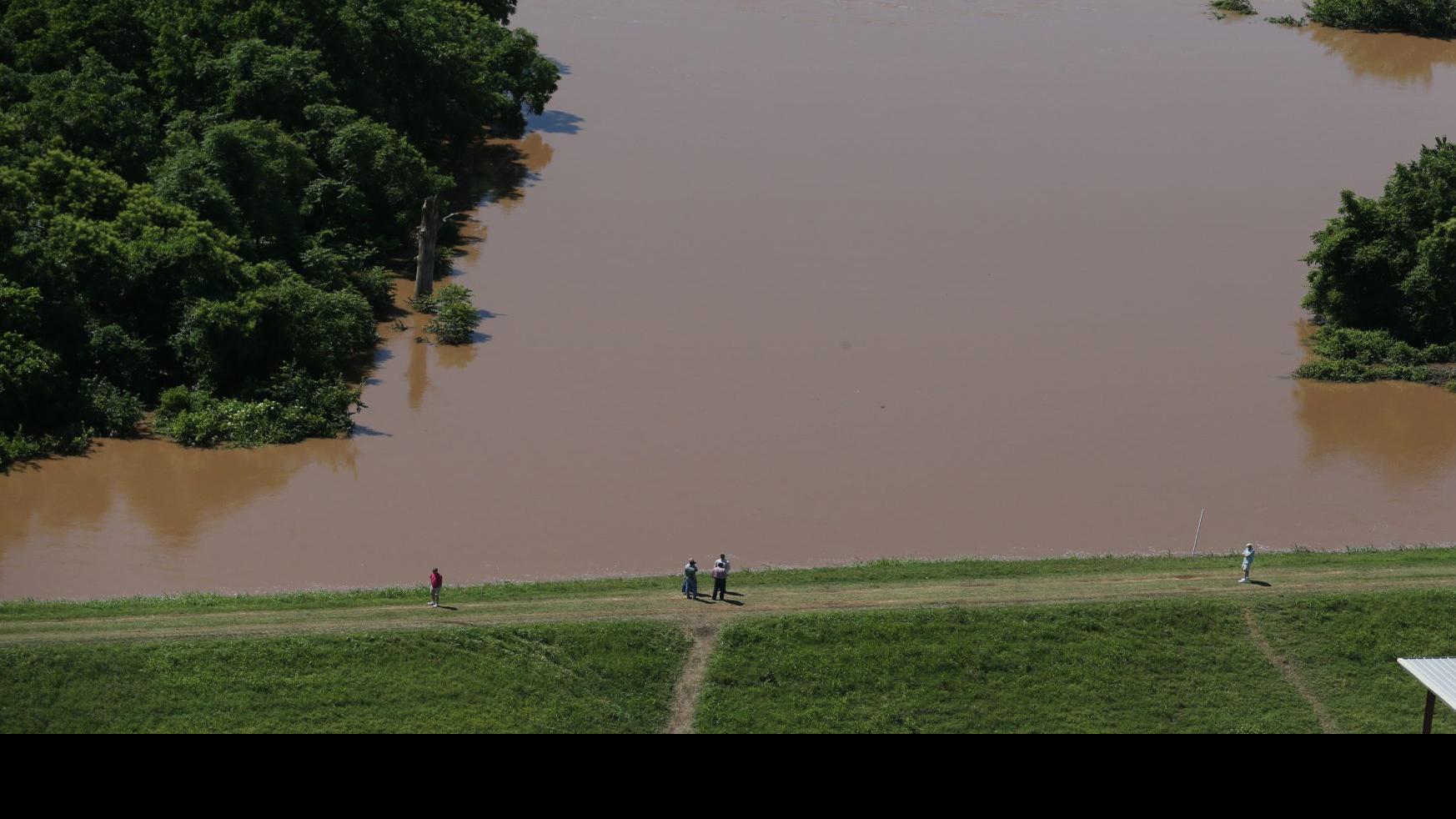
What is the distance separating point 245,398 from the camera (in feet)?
93.7

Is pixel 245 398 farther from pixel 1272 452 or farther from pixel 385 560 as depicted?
pixel 1272 452

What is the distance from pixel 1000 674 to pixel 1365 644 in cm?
508

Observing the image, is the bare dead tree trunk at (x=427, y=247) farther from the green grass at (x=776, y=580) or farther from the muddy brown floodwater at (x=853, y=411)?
the green grass at (x=776, y=580)

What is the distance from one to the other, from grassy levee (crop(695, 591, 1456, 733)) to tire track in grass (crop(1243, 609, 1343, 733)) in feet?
0.16

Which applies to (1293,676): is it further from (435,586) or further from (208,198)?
(208,198)

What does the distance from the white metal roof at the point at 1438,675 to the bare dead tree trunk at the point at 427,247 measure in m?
22.8

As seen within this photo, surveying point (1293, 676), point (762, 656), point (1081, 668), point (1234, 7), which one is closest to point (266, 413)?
point (762, 656)

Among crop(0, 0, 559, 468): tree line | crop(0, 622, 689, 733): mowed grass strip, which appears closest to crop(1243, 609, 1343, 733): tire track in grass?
crop(0, 622, 689, 733): mowed grass strip

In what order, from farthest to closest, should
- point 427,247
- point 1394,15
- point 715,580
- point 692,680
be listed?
1. point 1394,15
2. point 427,247
3. point 715,580
4. point 692,680

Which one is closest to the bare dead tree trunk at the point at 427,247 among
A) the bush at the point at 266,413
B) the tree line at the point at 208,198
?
the tree line at the point at 208,198

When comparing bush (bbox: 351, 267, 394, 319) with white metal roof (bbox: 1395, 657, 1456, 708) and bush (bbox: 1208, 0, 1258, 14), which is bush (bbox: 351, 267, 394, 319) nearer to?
white metal roof (bbox: 1395, 657, 1456, 708)

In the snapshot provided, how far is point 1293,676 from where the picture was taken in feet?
72.7
